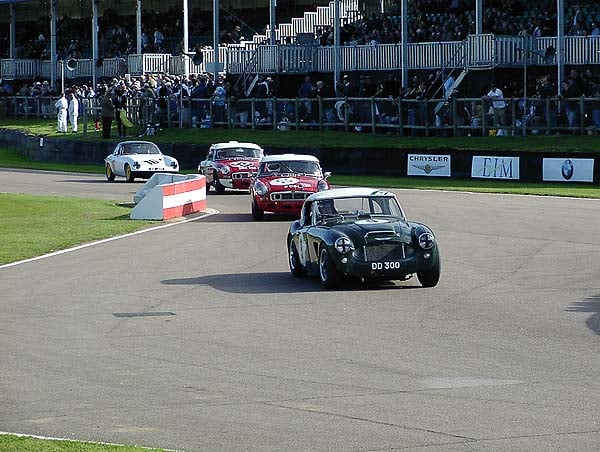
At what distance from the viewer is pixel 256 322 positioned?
44.6 ft

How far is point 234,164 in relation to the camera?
108 ft

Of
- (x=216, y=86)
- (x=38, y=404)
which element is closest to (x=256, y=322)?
(x=38, y=404)

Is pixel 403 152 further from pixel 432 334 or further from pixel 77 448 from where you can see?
pixel 77 448

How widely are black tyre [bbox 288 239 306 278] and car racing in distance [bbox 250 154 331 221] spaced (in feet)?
26.6

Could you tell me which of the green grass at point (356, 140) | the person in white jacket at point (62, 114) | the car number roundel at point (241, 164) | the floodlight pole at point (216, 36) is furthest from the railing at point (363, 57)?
the car number roundel at point (241, 164)

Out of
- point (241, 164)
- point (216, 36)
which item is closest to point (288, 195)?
point (241, 164)

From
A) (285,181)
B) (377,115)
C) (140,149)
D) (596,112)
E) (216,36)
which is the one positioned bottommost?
(285,181)

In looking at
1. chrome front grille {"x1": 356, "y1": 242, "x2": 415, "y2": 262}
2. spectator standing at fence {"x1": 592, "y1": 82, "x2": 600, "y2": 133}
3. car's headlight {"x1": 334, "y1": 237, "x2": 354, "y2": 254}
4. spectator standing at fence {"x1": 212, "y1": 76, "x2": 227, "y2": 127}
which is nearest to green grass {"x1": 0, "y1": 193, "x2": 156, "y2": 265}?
car's headlight {"x1": 334, "y1": 237, "x2": 354, "y2": 254}

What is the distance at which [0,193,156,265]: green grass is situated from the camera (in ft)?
71.1

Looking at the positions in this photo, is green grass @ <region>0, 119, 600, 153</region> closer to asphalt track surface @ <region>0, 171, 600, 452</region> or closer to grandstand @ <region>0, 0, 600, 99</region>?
grandstand @ <region>0, 0, 600, 99</region>

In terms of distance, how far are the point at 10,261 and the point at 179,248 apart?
299 centimetres

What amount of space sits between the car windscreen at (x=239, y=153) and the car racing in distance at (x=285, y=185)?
236 inches

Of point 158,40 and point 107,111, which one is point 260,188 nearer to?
point 107,111

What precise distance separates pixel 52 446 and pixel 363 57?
1563 inches
